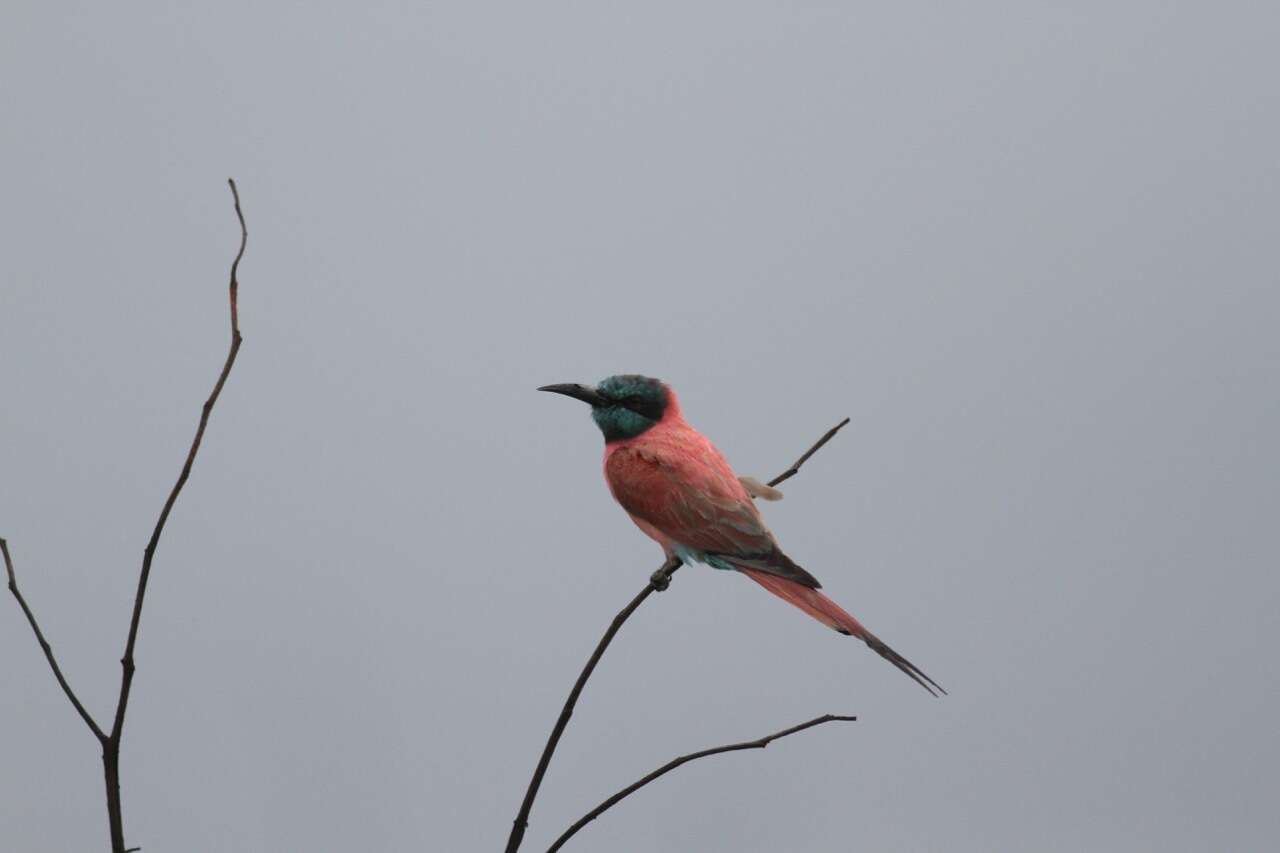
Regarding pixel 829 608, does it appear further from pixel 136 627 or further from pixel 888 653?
pixel 136 627

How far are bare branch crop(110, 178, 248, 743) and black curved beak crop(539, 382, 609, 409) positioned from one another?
2.13ft

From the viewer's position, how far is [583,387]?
6.59 ft

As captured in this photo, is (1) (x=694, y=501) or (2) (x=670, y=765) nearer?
(2) (x=670, y=765)

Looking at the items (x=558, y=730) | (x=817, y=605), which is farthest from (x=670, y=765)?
(x=817, y=605)

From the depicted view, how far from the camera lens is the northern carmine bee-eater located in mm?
1965

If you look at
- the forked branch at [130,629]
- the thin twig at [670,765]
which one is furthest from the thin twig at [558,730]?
the forked branch at [130,629]

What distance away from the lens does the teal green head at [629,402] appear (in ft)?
6.72

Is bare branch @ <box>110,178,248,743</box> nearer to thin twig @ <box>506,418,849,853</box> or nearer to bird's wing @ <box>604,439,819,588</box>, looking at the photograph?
thin twig @ <box>506,418,849,853</box>

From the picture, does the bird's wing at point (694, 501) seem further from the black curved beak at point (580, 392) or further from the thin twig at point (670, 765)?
the thin twig at point (670, 765)

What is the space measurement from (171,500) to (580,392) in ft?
2.85

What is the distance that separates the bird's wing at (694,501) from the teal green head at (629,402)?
35 mm

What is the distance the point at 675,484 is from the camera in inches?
79.6

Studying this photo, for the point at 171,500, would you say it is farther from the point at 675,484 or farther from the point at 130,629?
the point at 675,484

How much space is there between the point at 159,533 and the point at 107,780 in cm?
25
